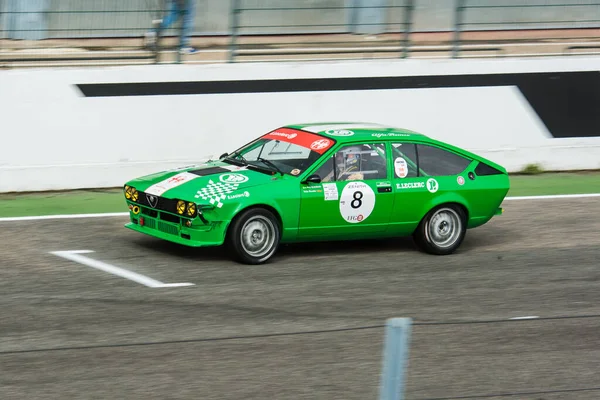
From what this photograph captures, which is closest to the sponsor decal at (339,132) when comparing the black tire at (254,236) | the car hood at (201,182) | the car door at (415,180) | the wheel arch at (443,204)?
the car door at (415,180)

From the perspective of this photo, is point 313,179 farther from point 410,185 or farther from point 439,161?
point 439,161

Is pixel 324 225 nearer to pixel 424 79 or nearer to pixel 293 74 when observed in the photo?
pixel 293 74

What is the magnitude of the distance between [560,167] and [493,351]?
9210mm

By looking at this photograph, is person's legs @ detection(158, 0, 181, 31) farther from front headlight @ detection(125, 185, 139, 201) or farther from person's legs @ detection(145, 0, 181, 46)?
front headlight @ detection(125, 185, 139, 201)

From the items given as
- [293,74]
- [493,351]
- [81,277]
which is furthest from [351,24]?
[493,351]

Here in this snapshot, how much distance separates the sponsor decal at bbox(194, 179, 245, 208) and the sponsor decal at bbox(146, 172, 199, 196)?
315mm

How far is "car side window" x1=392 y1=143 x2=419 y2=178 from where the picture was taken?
10594 mm

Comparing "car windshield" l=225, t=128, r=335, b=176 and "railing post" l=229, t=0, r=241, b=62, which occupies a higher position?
"railing post" l=229, t=0, r=241, b=62

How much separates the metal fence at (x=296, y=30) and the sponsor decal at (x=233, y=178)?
434 cm

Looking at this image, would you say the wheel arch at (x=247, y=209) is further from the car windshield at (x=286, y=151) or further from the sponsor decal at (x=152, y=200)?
the sponsor decal at (x=152, y=200)

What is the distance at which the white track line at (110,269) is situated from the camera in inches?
359

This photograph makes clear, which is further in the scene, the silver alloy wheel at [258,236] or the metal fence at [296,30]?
the metal fence at [296,30]

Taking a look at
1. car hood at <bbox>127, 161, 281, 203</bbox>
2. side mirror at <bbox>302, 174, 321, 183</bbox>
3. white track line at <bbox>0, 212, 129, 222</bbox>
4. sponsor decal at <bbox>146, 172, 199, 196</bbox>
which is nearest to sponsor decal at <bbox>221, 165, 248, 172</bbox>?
car hood at <bbox>127, 161, 281, 203</bbox>

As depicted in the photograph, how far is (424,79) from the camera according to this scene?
15.2m
